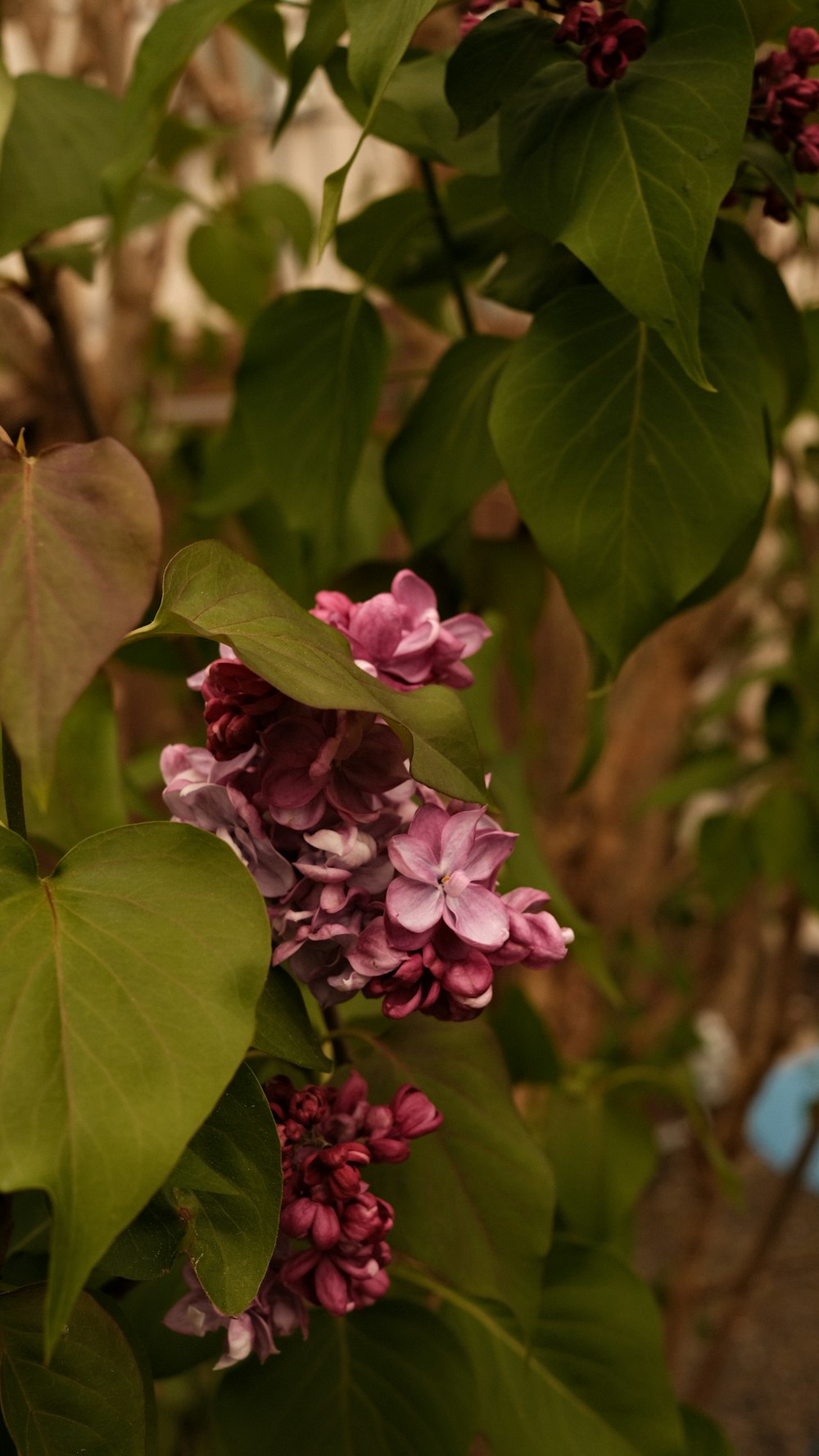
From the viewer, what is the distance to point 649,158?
0.33 metres

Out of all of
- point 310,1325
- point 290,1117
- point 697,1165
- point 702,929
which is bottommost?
point 702,929

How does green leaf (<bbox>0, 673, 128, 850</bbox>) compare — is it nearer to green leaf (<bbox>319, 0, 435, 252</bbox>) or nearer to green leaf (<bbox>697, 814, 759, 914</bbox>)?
green leaf (<bbox>319, 0, 435, 252</bbox>)

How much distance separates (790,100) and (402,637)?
0.19 meters

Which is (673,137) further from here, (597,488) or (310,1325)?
(310,1325)

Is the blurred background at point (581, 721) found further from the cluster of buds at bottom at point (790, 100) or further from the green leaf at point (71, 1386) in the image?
the green leaf at point (71, 1386)

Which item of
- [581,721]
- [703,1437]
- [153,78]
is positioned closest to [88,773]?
[153,78]

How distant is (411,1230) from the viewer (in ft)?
1.09

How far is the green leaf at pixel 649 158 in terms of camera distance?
315mm

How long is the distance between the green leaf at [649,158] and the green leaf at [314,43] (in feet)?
0.32

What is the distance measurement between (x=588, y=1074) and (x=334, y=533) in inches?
14.4

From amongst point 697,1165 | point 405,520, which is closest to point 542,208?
point 405,520

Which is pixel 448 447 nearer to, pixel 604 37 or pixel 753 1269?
pixel 604 37

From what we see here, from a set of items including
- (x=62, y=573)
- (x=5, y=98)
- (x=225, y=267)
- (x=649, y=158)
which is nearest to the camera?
(x=62, y=573)

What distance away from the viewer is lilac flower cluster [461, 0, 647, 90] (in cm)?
33
